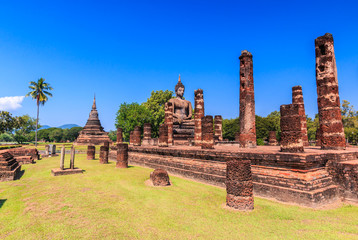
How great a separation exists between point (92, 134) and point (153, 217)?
144 ft

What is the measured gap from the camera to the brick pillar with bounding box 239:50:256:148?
1120cm

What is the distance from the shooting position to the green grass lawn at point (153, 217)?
402cm

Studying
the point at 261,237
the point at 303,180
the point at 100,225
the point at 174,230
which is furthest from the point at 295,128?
the point at 100,225

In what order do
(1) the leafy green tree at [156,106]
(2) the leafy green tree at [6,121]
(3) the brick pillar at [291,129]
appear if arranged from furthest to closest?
(1) the leafy green tree at [156,106] < (2) the leafy green tree at [6,121] < (3) the brick pillar at [291,129]

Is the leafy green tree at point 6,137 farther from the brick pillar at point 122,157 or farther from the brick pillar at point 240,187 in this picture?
the brick pillar at point 240,187

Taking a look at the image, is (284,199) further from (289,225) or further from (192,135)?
(192,135)

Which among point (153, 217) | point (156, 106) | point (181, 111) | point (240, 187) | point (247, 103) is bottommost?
point (153, 217)

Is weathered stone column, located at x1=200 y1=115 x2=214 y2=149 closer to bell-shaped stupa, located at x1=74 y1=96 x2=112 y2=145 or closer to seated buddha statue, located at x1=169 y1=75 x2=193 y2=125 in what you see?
seated buddha statue, located at x1=169 y1=75 x2=193 y2=125

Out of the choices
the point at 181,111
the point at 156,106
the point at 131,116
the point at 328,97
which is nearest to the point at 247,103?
the point at 328,97

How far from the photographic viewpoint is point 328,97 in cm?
923

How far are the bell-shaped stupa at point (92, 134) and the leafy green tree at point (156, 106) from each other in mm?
9994

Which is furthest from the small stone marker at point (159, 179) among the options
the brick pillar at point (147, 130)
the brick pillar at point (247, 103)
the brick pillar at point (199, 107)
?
the brick pillar at point (147, 130)

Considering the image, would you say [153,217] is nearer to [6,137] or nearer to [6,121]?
[6,121]

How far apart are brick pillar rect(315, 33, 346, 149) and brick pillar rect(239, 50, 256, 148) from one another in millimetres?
3082
